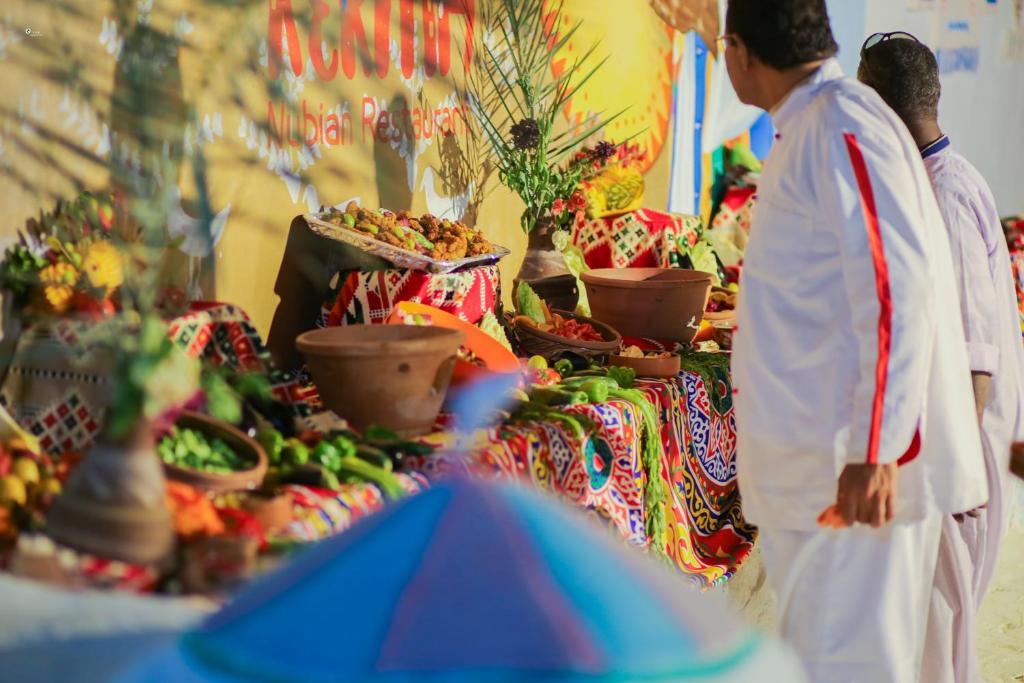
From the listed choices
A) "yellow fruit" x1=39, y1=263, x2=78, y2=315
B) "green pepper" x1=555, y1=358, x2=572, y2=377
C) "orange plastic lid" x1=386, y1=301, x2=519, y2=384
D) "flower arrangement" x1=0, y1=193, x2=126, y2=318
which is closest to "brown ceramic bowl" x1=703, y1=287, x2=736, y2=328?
"green pepper" x1=555, y1=358, x2=572, y2=377

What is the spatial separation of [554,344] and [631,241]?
1.09 m

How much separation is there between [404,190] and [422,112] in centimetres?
29

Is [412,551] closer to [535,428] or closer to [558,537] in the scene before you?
[558,537]

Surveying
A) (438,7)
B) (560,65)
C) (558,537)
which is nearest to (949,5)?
(560,65)

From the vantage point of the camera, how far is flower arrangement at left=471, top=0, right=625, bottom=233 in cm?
437

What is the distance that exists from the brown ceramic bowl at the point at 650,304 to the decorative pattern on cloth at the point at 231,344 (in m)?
1.47

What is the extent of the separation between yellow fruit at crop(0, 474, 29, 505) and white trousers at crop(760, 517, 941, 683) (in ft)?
4.82

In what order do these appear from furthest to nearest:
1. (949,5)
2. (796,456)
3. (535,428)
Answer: (949,5)
(535,428)
(796,456)

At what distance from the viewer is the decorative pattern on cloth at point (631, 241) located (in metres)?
4.67

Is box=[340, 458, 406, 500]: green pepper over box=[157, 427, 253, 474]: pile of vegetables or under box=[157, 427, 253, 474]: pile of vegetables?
under

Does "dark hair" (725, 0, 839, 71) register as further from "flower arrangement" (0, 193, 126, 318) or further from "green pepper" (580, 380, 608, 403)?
"flower arrangement" (0, 193, 126, 318)

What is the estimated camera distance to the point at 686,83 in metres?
5.96

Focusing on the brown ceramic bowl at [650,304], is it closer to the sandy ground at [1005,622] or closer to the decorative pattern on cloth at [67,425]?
the sandy ground at [1005,622]

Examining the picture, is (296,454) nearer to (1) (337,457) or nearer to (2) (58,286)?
(1) (337,457)
